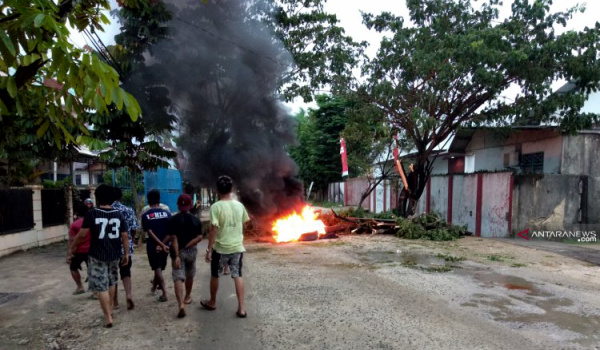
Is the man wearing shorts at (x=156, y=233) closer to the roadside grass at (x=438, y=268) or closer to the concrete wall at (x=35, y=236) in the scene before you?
the roadside grass at (x=438, y=268)

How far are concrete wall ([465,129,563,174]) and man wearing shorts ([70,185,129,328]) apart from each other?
39.5 ft

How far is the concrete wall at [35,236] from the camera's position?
840cm

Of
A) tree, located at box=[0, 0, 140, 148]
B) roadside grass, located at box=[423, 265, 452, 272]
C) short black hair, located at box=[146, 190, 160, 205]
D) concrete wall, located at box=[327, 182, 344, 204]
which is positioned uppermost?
tree, located at box=[0, 0, 140, 148]

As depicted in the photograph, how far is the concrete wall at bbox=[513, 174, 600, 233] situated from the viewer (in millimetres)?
11500

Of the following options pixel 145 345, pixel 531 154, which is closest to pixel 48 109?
pixel 145 345

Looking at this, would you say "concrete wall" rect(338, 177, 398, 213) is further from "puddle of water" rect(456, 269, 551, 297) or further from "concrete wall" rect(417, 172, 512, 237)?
"puddle of water" rect(456, 269, 551, 297)

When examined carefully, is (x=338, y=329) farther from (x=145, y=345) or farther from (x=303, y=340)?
(x=145, y=345)

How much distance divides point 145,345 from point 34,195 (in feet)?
25.0

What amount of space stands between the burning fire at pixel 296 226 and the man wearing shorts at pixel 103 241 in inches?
268

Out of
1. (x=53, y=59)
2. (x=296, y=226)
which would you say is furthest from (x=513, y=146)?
(x=53, y=59)

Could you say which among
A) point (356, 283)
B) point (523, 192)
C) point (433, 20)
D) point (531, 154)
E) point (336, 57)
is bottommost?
point (356, 283)

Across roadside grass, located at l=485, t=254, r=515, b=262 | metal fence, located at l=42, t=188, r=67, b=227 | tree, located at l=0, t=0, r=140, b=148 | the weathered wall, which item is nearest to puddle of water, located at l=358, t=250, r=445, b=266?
roadside grass, located at l=485, t=254, r=515, b=262

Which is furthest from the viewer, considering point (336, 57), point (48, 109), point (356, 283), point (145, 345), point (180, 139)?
point (336, 57)

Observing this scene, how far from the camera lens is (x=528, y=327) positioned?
415 centimetres
